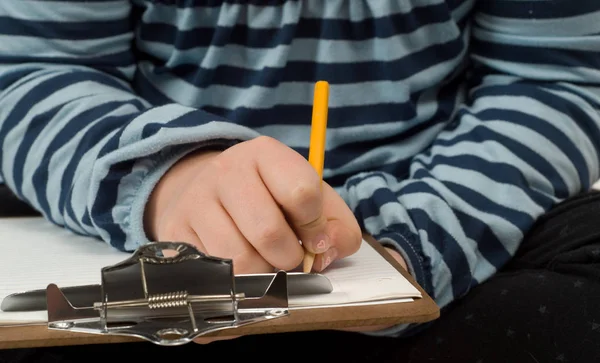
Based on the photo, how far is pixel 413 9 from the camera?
491mm

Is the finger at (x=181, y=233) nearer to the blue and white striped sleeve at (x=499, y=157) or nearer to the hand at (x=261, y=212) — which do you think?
the hand at (x=261, y=212)

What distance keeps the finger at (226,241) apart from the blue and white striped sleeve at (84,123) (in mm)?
55

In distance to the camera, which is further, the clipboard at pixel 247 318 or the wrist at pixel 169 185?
the wrist at pixel 169 185

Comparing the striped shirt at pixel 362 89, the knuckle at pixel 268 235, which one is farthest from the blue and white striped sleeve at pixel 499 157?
the knuckle at pixel 268 235

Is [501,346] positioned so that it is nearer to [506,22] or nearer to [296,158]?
[296,158]

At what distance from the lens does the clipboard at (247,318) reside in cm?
25

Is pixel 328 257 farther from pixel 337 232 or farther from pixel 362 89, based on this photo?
pixel 362 89

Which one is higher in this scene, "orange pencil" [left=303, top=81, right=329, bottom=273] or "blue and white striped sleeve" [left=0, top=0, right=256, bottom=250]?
"orange pencil" [left=303, top=81, right=329, bottom=273]

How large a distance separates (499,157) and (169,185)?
8.4 inches

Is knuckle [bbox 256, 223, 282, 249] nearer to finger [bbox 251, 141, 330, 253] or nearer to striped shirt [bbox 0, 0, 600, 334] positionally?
finger [bbox 251, 141, 330, 253]

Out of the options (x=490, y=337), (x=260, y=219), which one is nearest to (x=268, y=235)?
(x=260, y=219)

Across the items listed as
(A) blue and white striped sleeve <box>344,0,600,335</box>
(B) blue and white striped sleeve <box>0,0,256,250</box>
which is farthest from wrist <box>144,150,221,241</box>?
(A) blue and white striped sleeve <box>344,0,600,335</box>

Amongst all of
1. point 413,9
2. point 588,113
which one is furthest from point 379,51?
point 588,113

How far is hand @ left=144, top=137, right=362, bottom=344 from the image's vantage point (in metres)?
0.29
